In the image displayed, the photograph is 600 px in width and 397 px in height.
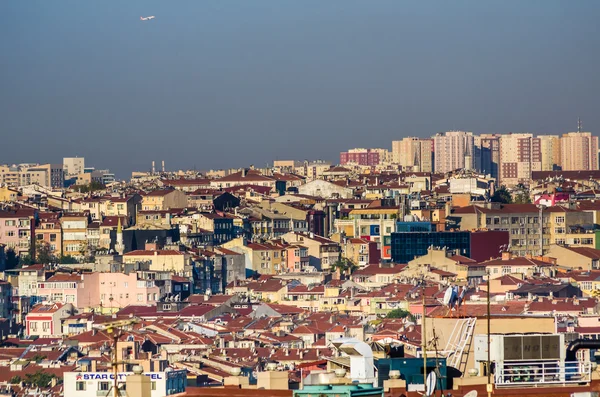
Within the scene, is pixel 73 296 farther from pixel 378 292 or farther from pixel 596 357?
pixel 596 357

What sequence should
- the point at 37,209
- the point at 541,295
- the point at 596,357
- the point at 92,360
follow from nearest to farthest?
the point at 596,357 < the point at 92,360 < the point at 541,295 < the point at 37,209

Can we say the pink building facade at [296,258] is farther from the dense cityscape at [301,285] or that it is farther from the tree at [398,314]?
the tree at [398,314]

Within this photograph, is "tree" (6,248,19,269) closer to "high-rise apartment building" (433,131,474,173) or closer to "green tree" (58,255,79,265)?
"green tree" (58,255,79,265)

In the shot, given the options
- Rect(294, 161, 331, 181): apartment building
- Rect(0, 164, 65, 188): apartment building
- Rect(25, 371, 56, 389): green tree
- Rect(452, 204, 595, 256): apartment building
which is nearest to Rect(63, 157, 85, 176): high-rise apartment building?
Rect(0, 164, 65, 188): apartment building

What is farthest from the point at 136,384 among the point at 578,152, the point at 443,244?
the point at 578,152

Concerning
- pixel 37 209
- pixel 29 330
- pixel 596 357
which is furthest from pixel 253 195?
pixel 596 357

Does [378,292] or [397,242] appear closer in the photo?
[378,292]

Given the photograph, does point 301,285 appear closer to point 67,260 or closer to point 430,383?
point 67,260
